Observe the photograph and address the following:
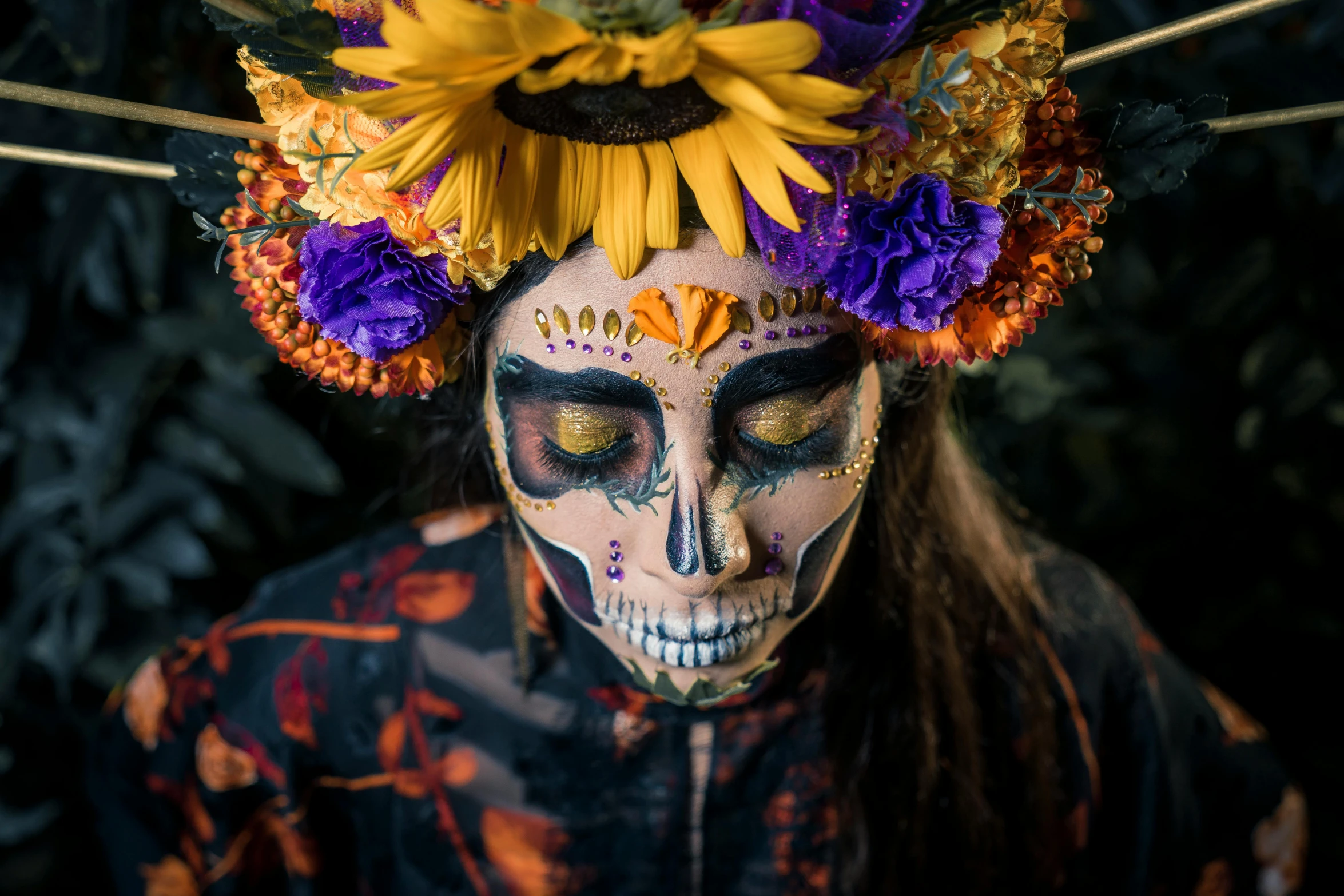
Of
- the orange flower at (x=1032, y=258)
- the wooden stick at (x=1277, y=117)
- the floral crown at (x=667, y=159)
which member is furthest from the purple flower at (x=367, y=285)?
the wooden stick at (x=1277, y=117)

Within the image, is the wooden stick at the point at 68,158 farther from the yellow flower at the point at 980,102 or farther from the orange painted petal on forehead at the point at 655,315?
the yellow flower at the point at 980,102

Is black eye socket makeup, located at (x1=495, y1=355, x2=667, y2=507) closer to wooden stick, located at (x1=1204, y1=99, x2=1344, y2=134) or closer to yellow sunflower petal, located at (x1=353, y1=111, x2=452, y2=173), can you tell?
yellow sunflower petal, located at (x1=353, y1=111, x2=452, y2=173)

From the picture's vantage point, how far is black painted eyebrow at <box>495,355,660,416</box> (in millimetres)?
776

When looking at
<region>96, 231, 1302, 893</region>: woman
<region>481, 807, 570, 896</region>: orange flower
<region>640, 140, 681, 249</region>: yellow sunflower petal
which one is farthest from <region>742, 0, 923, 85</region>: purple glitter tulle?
<region>481, 807, 570, 896</region>: orange flower

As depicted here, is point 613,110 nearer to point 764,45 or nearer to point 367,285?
point 764,45

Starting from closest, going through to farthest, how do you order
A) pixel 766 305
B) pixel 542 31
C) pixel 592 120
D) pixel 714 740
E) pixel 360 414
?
pixel 542 31
pixel 592 120
pixel 766 305
pixel 714 740
pixel 360 414

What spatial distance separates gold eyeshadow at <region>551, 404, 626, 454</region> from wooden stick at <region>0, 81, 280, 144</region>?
28 cm

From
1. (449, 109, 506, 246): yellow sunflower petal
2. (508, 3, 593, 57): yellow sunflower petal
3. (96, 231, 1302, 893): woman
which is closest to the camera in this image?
(508, 3, 593, 57): yellow sunflower petal

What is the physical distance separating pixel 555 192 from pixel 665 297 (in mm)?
104

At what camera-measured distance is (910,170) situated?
2.31 feet

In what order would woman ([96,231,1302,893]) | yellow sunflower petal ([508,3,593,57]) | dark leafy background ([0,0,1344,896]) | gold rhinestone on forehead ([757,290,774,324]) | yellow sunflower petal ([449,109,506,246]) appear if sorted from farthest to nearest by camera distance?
dark leafy background ([0,0,1344,896]) < woman ([96,231,1302,893]) < gold rhinestone on forehead ([757,290,774,324]) < yellow sunflower petal ([449,109,506,246]) < yellow sunflower petal ([508,3,593,57])

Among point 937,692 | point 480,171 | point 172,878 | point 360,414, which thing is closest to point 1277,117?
point 480,171

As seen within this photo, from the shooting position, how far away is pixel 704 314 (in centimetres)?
74

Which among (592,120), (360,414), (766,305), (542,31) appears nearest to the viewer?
(542,31)
